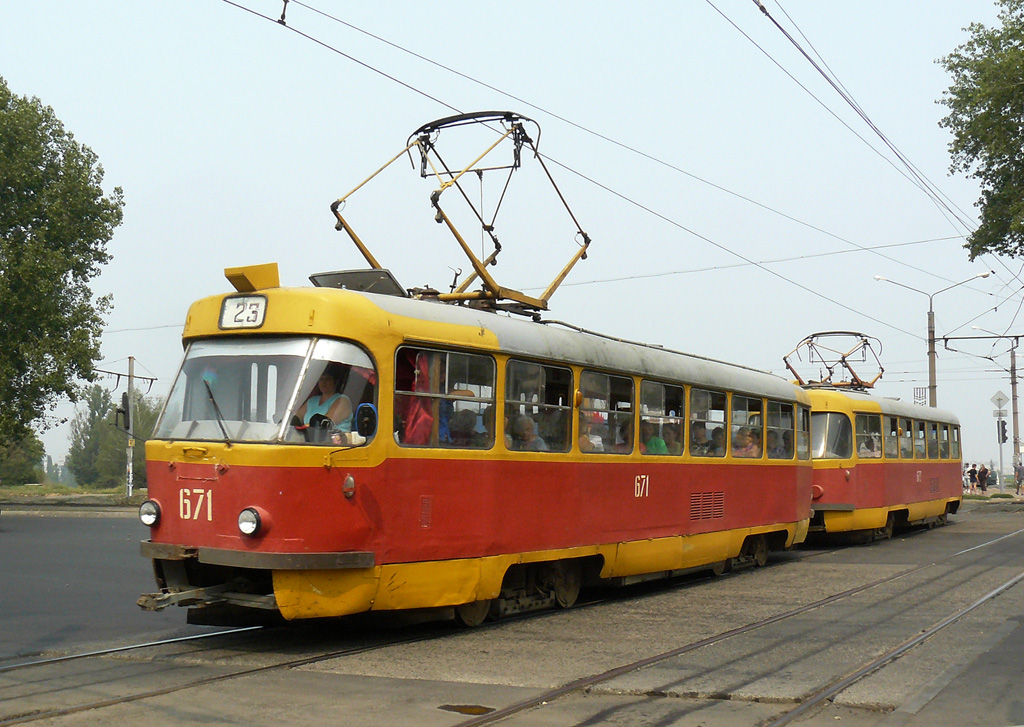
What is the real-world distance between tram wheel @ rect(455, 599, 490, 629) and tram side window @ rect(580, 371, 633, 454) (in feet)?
6.67

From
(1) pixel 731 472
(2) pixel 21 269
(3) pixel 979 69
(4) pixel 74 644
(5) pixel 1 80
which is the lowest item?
(4) pixel 74 644

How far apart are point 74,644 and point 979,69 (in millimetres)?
26937

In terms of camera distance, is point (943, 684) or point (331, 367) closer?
point (943, 684)

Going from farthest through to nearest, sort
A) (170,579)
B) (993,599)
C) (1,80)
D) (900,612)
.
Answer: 1. (1,80)
2. (993,599)
3. (900,612)
4. (170,579)

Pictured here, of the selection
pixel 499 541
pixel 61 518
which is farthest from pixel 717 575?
pixel 61 518

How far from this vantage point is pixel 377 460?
8641 millimetres

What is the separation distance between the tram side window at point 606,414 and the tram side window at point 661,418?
0.34 metres

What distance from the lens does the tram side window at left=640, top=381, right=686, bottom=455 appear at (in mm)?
12398

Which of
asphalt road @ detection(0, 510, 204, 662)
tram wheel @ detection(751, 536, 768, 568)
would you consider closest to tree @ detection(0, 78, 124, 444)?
asphalt road @ detection(0, 510, 204, 662)

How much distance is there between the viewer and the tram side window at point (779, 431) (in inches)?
619

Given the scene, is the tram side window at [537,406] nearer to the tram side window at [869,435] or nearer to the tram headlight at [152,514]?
the tram headlight at [152,514]

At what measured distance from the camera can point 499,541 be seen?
977cm

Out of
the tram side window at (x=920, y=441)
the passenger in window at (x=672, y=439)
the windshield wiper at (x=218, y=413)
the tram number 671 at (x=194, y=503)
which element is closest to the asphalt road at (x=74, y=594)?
the tram number 671 at (x=194, y=503)

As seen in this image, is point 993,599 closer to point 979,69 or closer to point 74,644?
point 74,644
